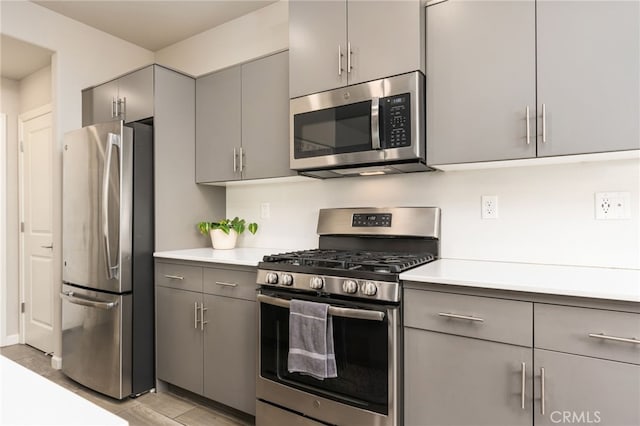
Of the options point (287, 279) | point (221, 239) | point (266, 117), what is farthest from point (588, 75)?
point (221, 239)

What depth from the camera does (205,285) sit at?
2346 millimetres

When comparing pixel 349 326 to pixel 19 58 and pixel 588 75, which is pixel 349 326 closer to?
pixel 588 75

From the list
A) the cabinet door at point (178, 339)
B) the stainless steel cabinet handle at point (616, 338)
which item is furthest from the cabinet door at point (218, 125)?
the stainless steel cabinet handle at point (616, 338)

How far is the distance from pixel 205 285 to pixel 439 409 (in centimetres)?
145

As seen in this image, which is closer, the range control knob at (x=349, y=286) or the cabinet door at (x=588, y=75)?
the cabinet door at (x=588, y=75)

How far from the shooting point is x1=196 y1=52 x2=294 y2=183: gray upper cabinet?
245 centimetres

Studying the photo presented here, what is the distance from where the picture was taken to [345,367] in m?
1.75

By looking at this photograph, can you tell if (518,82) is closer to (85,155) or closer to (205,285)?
(205,285)

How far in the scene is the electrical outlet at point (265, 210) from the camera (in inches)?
113

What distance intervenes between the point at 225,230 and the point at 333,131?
3.80 ft

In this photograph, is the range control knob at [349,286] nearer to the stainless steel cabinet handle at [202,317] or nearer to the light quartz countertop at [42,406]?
the stainless steel cabinet handle at [202,317]

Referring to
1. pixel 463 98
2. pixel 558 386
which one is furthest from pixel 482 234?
pixel 558 386

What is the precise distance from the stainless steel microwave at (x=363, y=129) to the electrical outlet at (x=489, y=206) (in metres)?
0.36

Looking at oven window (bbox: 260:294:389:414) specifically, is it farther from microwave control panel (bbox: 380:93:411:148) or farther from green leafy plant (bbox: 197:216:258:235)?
green leafy plant (bbox: 197:216:258:235)
